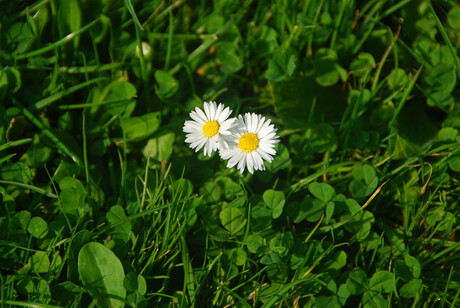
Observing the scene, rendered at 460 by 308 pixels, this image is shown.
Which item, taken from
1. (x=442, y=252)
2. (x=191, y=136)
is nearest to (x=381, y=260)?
(x=442, y=252)

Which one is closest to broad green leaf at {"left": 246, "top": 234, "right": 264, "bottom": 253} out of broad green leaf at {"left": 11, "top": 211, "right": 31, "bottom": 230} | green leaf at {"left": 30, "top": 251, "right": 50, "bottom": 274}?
green leaf at {"left": 30, "top": 251, "right": 50, "bottom": 274}

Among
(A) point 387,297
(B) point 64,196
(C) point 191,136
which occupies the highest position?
(C) point 191,136

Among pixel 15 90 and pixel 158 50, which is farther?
pixel 158 50

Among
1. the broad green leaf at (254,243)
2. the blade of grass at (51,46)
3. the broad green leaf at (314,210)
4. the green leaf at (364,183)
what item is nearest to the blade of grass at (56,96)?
the blade of grass at (51,46)

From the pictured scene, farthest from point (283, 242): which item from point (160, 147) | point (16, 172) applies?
point (16, 172)

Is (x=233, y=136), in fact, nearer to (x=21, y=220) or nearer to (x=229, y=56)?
(x=229, y=56)

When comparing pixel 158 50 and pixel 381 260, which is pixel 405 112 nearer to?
pixel 381 260

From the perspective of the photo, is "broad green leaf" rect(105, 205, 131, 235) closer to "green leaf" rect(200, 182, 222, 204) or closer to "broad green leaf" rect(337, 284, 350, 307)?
"green leaf" rect(200, 182, 222, 204)
